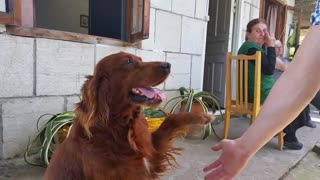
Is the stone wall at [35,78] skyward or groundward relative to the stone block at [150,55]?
groundward

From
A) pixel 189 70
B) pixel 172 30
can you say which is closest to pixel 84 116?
pixel 172 30

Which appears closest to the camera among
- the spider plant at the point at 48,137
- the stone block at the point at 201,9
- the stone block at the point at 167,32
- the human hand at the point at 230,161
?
the human hand at the point at 230,161

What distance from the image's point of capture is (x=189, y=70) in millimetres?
4078

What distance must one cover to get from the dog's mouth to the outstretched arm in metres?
0.61

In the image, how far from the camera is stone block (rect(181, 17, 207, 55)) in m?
3.93

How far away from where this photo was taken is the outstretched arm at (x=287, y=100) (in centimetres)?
71

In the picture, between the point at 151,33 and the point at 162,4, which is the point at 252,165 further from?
the point at 162,4

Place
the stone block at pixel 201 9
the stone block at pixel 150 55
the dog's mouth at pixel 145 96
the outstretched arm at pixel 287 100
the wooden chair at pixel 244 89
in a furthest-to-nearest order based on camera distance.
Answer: the stone block at pixel 201 9 → the stone block at pixel 150 55 → the wooden chair at pixel 244 89 → the dog's mouth at pixel 145 96 → the outstretched arm at pixel 287 100

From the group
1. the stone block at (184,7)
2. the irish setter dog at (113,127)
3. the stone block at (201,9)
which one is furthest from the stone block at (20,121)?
the stone block at (201,9)

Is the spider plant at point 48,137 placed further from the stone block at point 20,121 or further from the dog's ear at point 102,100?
the dog's ear at point 102,100

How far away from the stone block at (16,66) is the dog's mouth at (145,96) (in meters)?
1.22

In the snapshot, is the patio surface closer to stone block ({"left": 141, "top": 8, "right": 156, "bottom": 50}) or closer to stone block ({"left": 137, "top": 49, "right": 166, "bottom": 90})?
stone block ({"left": 137, "top": 49, "right": 166, "bottom": 90})

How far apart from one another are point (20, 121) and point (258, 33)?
2581 millimetres

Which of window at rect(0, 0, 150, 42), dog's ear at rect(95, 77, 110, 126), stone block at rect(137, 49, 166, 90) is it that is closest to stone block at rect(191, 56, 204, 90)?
stone block at rect(137, 49, 166, 90)
